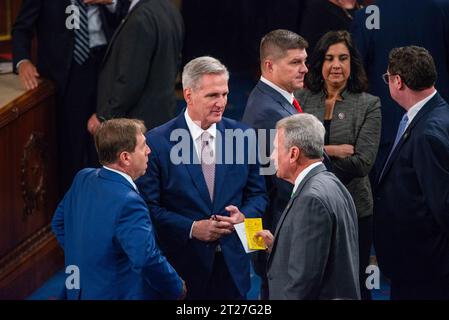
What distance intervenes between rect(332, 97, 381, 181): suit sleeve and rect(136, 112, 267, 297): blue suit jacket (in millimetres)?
647

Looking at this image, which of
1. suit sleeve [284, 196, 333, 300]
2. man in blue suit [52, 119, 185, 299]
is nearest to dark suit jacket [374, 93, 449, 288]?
suit sleeve [284, 196, 333, 300]

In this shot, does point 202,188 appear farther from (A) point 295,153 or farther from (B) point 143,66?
(B) point 143,66

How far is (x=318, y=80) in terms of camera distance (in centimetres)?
524

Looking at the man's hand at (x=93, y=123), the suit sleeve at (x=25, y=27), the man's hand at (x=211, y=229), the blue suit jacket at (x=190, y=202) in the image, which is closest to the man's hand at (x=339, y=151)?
the blue suit jacket at (x=190, y=202)

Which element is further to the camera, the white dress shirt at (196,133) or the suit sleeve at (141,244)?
the white dress shirt at (196,133)

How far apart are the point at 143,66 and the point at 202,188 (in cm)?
147

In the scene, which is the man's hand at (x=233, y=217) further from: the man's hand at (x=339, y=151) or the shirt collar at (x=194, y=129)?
the man's hand at (x=339, y=151)

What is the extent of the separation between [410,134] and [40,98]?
2308 millimetres

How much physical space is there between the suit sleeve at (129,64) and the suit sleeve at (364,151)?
50.3 inches

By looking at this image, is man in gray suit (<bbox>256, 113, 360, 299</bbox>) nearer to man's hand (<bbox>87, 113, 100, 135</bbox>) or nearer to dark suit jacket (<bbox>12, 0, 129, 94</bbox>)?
man's hand (<bbox>87, 113, 100, 135</bbox>)

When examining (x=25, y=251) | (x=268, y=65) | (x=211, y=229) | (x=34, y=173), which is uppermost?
(x=268, y=65)

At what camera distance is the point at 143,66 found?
5.71 metres

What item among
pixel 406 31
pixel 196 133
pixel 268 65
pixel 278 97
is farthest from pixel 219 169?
pixel 406 31

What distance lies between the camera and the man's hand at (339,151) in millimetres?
5039
